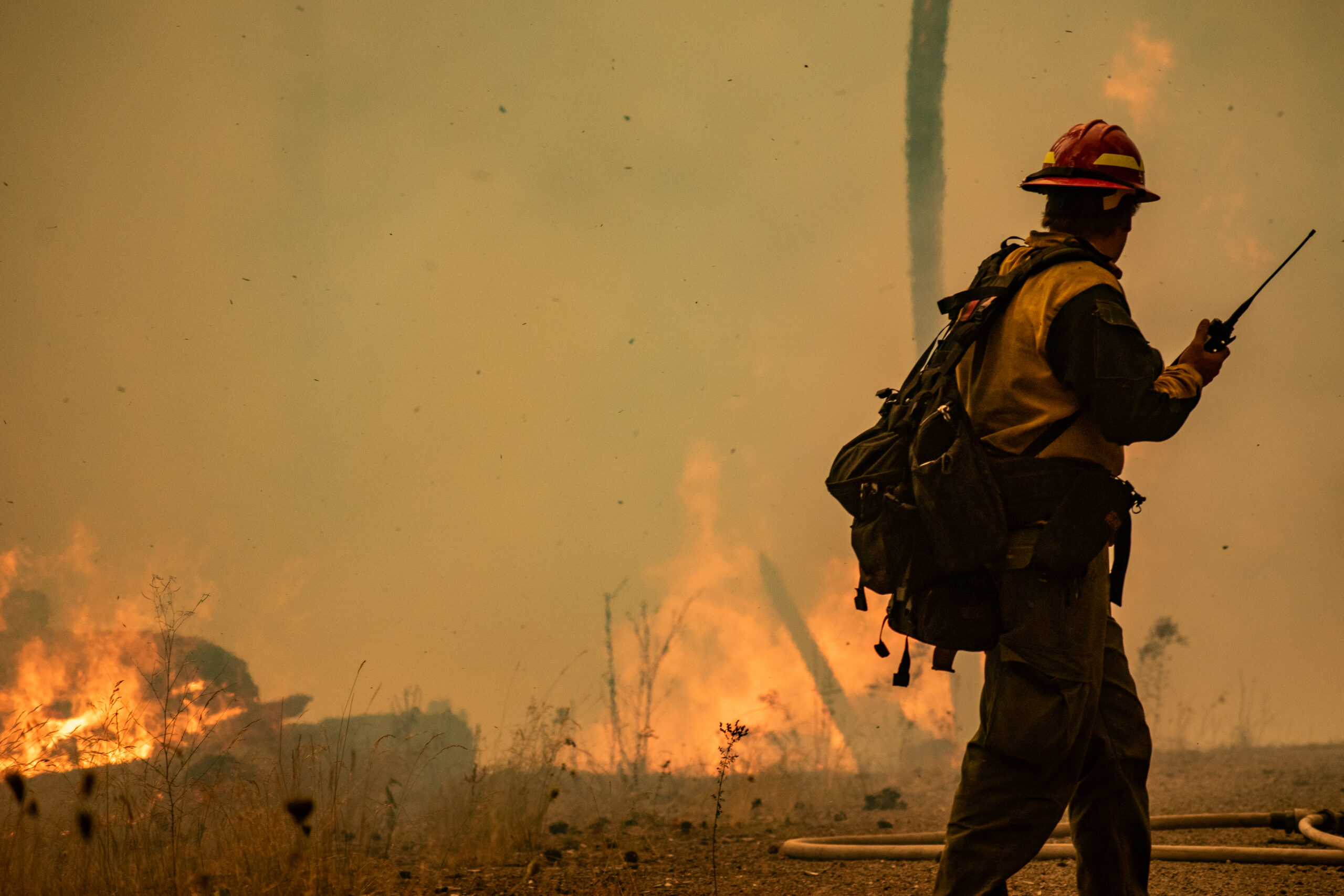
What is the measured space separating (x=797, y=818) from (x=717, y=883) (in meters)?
2.60

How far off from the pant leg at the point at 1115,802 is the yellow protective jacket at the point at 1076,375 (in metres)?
0.67

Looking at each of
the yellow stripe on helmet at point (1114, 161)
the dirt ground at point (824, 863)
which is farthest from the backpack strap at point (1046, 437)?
the dirt ground at point (824, 863)

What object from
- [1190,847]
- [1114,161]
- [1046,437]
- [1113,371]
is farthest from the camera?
[1190,847]

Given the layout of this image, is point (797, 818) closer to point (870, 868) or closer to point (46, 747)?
point (870, 868)

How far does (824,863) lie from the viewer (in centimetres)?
473

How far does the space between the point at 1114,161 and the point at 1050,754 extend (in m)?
1.65

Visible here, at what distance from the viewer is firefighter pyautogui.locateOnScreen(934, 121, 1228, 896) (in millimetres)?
2594

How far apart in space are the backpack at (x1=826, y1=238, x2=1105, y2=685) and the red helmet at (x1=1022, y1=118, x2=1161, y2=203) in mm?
243

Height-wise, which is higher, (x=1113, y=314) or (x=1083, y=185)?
(x=1083, y=185)

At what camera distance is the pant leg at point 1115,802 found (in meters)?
2.78

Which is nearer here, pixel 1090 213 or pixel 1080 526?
pixel 1080 526

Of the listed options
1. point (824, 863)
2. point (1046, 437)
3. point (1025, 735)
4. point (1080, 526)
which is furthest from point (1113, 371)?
point (824, 863)

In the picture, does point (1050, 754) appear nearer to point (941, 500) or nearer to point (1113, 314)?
point (941, 500)

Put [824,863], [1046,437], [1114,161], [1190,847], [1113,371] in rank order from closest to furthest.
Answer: [1113,371] → [1046,437] → [1114,161] → [1190,847] → [824,863]
